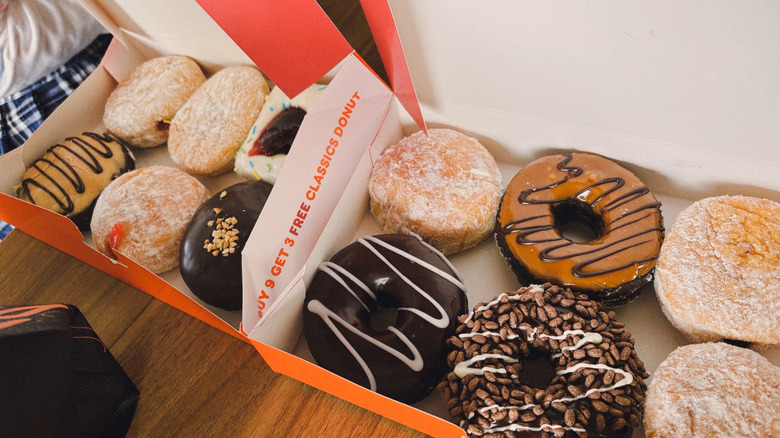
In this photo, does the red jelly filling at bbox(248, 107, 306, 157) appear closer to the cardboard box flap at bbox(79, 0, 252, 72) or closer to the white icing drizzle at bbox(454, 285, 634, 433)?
the cardboard box flap at bbox(79, 0, 252, 72)

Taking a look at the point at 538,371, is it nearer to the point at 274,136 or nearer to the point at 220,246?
the point at 220,246

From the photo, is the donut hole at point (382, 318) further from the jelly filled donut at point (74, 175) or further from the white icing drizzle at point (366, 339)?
the jelly filled donut at point (74, 175)

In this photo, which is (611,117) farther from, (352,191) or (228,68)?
(228,68)

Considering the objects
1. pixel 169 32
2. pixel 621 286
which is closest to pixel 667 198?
pixel 621 286

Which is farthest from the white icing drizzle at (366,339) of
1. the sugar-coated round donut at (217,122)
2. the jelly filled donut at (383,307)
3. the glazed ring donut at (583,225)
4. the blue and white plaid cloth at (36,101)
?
the blue and white plaid cloth at (36,101)

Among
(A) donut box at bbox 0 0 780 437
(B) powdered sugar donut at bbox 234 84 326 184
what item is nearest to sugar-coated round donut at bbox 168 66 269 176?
(B) powdered sugar donut at bbox 234 84 326 184

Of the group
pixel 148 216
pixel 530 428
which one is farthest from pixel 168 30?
pixel 530 428

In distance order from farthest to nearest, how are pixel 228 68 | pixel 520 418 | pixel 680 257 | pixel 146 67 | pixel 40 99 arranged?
pixel 40 99
pixel 146 67
pixel 228 68
pixel 680 257
pixel 520 418
